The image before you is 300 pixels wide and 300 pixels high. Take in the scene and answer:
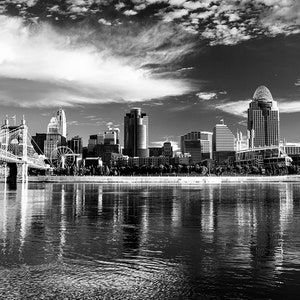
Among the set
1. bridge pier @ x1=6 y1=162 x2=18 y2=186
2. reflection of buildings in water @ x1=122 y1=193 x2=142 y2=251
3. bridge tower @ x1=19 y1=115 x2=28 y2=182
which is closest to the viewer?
reflection of buildings in water @ x1=122 y1=193 x2=142 y2=251

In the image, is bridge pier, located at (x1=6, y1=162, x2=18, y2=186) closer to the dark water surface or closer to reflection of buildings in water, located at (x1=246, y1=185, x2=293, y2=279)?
the dark water surface

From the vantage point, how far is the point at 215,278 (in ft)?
71.2

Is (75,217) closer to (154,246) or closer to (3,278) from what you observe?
(154,246)

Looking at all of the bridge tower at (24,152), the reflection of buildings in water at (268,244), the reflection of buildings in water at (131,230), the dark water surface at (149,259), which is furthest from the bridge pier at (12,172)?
the reflection of buildings in water at (268,244)

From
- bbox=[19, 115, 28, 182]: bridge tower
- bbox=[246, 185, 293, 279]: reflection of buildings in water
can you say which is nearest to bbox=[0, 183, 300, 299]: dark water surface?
bbox=[246, 185, 293, 279]: reflection of buildings in water

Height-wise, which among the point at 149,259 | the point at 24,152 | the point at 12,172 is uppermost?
the point at 24,152

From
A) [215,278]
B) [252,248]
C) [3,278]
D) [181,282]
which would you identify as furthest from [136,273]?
[252,248]

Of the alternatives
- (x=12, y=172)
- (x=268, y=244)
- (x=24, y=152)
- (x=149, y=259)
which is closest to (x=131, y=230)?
(x=149, y=259)

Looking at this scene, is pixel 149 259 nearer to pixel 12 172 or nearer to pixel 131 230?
pixel 131 230

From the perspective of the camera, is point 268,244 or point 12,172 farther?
point 12,172

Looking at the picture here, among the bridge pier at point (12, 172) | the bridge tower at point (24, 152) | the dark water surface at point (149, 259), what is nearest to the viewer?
the dark water surface at point (149, 259)

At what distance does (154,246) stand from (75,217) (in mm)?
19979

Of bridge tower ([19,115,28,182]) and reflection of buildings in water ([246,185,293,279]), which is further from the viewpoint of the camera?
bridge tower ([19,115,28,182])

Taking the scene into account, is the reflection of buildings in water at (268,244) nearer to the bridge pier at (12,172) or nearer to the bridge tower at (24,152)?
the bridge tower at (24,152)
